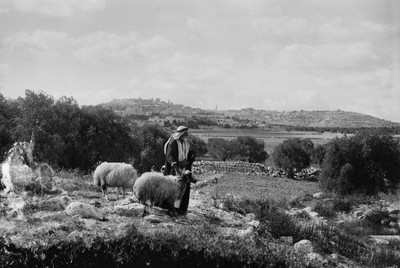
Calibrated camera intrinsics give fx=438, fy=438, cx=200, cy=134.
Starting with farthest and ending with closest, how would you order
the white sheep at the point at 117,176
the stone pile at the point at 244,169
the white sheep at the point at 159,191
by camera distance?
the stone pile at the point at 244,169 → the white sheep at the point at 117,176 → the white sheep at the point at 159,191

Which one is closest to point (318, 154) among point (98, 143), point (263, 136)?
point (263, 136)

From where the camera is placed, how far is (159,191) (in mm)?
10453

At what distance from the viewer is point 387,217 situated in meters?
19.4

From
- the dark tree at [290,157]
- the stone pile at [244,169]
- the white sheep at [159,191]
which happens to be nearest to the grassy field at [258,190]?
the white sheep at [159,191]

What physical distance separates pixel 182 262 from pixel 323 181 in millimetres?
31340

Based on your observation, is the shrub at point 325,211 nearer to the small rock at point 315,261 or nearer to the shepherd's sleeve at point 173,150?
the small rock at point 315,261

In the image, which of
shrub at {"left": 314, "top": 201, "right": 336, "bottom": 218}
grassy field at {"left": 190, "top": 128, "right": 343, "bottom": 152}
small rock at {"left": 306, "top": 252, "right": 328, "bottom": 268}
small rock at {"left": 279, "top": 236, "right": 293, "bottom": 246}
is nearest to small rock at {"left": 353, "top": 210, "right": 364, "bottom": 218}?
shrub at {"left": 314, "top": 201, "right": 336, "bottom": 218}

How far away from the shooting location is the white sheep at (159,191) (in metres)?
10.4

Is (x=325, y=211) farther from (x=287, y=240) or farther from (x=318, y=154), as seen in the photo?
(x=318, y=154)

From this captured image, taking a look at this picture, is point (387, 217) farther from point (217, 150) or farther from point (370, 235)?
point (217, 150)

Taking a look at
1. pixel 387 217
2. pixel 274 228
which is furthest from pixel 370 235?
pixel 274 228

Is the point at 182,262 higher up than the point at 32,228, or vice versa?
the point at 32,228

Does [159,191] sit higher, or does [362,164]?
[159,191]

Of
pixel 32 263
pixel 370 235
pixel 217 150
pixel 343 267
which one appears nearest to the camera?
pixel 32 263
